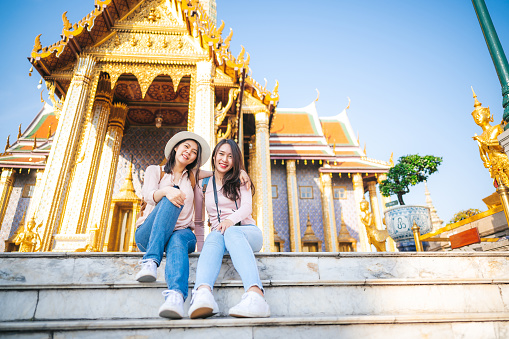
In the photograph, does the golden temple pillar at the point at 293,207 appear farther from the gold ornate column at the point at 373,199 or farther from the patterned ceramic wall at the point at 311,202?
the gold ornate column at the point at 373,199

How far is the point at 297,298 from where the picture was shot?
1.87 m

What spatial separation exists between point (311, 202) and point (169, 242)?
1209 centimetres

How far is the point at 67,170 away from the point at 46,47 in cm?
250

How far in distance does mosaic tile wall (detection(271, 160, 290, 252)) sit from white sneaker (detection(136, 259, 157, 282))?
10.7 m

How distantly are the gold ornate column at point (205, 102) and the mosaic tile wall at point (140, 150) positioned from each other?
99.9 inches

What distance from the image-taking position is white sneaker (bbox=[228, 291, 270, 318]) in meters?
1.52

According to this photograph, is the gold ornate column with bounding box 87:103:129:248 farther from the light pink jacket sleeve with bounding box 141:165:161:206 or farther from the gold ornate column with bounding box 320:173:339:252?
the gold ornate column with bounding box 320:173:339:252

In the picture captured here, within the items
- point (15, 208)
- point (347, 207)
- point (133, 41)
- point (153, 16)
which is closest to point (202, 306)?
point (133, 41)

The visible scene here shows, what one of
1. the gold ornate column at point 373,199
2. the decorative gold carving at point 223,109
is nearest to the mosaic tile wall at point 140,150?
the decorative gold carving at point 223,109

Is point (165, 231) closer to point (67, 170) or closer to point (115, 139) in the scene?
point (67, 170)

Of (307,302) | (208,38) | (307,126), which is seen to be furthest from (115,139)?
(307,126)

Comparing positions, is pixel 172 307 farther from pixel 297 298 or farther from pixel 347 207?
pixel 347 207

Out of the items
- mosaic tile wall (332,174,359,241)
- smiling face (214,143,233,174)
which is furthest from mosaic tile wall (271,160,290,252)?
smiling face (214,143,233,174)

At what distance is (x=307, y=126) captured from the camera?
51.9 feet
